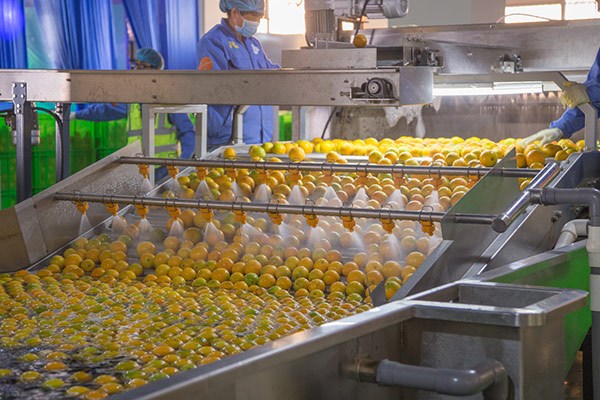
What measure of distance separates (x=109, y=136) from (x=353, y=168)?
4528 millimetres

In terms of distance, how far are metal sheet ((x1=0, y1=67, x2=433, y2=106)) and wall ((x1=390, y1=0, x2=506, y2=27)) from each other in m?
8.74

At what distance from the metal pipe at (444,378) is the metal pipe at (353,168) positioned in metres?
1.87

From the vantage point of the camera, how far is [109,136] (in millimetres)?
7906

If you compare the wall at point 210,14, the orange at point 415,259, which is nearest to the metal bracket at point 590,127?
the orange at point 415,259

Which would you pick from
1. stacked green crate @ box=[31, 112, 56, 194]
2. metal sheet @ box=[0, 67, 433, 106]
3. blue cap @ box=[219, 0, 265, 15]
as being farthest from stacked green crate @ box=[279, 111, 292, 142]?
metal sheet @ box=[0, 67, 433, 106]

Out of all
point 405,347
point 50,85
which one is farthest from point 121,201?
point 405,347

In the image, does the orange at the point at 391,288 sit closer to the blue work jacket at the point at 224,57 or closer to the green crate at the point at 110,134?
the blue work jacket at the point at 224,57

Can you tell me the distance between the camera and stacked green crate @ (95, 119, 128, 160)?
7.79 meters

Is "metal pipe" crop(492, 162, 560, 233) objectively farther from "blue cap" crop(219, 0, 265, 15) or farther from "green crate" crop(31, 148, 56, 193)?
"green crate" crop(31, 148, 56, 193)

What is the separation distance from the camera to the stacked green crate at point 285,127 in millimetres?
10484

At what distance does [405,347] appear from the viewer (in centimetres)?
Result: 176

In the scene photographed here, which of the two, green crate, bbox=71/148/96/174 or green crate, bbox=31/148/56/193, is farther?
green crate, bbox=71/148/96/174

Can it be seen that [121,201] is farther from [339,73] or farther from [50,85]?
[339,73]

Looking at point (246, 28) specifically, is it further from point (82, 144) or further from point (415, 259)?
point (415, 259)
